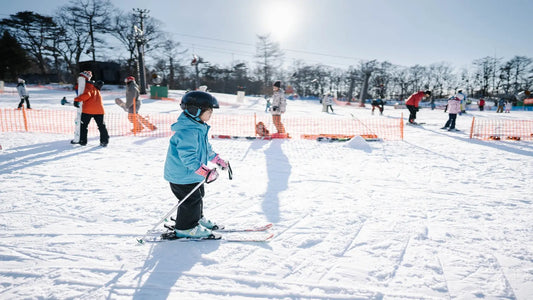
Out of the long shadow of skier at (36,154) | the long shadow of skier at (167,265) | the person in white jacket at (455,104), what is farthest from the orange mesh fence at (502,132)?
the long shadow of skier at (36,154)

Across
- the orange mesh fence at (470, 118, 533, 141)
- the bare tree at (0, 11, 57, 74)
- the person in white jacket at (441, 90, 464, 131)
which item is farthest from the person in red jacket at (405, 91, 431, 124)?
the bare tree at (0, 11, 57, 74)

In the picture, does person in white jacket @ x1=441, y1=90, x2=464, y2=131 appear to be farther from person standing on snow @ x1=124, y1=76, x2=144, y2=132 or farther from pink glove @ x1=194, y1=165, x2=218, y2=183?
person standing on snow @ x1=124, y1=76, x2=144, y2=132

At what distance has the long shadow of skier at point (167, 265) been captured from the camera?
2.02 meters

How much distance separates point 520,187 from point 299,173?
3.82 m

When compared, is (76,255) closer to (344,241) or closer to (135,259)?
(135,259)

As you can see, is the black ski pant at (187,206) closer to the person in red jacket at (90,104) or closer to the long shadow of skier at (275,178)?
the long shadow of skier at (275,178)

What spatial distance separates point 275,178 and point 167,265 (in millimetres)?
2926

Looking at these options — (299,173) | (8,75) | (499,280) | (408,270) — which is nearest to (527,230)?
(499,280)

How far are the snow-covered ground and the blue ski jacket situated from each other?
74 cm

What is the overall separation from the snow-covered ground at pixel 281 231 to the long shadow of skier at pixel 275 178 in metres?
0.03

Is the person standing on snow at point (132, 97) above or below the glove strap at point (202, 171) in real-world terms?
above

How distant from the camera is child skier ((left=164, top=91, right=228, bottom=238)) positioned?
241 centimetres

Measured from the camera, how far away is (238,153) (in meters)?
6.93

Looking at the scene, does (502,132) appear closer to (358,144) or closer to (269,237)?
(358,144)
